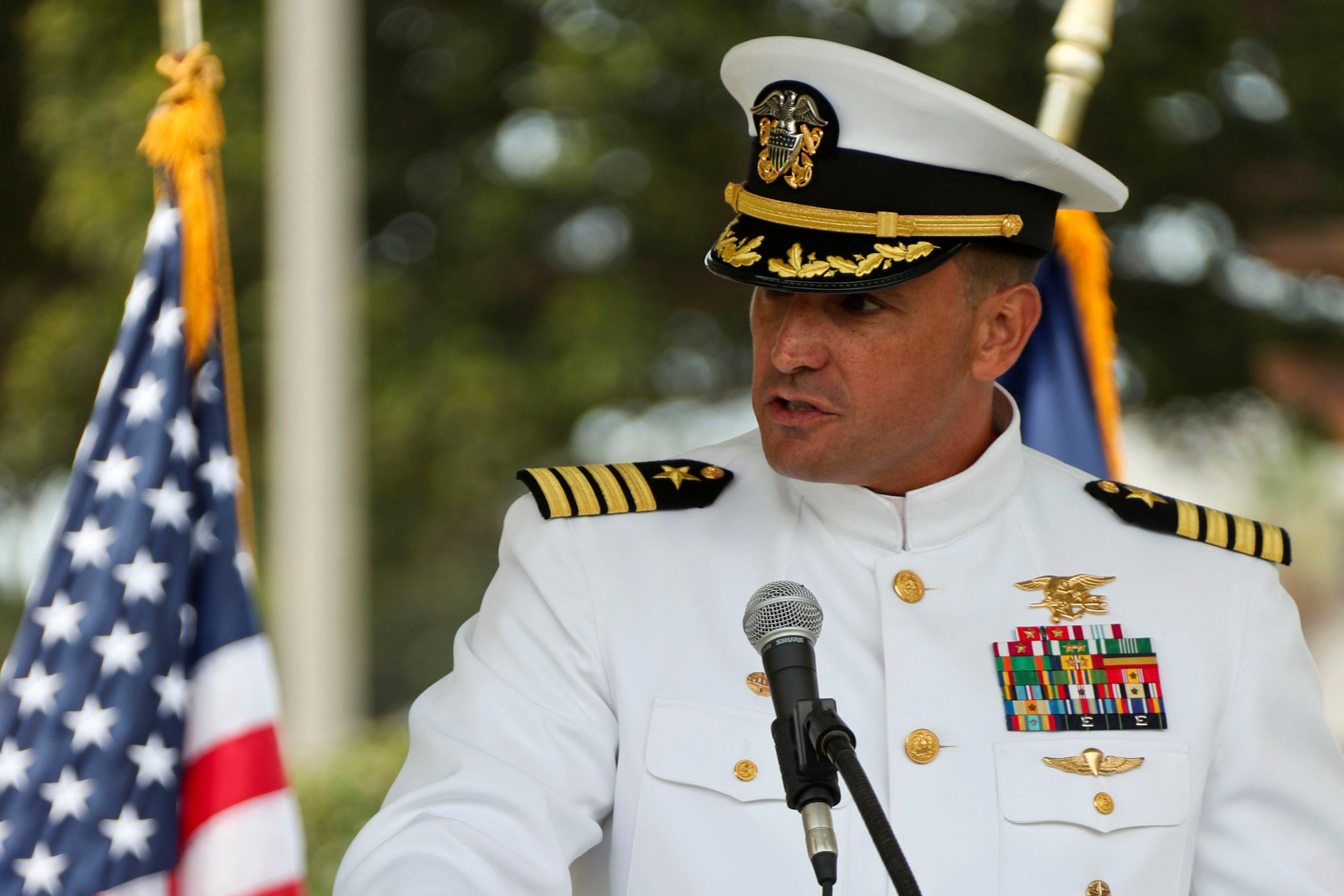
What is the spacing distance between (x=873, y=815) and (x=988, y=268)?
1033mm

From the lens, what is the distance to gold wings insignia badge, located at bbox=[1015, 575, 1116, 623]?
79.4 inches

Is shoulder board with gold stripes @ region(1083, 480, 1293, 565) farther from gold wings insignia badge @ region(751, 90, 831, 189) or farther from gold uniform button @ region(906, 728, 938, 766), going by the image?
gold wings insignia badge @ region(751, 90, 831, 189)

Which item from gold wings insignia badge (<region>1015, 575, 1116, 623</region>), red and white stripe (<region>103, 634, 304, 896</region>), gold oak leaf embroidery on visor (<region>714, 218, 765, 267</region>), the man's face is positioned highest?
gold oak leaf embroidery on visor (<region>714, 218, 765, 267</region>)

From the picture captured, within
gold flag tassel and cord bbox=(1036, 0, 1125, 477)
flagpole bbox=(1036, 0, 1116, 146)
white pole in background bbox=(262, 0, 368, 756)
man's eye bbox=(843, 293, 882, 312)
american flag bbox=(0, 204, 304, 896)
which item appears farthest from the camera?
white pole in background bbox=(262, 0, 368, 756)

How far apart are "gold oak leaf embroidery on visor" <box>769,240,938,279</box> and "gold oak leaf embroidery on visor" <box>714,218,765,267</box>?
38mm

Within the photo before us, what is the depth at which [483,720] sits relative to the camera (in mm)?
1788

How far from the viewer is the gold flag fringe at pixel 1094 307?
3.16 meters

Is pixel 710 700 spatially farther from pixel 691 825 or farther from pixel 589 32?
pixel 589 32

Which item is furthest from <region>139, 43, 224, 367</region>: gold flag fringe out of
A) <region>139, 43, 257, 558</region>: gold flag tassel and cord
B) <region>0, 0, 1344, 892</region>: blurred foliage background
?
<region>0, 0, 1344, 892</region>: blurred foliage background

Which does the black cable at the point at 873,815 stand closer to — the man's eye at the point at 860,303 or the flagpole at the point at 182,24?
the man's eye at the point at 860,303

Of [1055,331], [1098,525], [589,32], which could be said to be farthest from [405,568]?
[1098,525]

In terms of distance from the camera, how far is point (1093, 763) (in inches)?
74.5

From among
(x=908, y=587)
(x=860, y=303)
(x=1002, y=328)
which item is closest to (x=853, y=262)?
(x=860, y=303)

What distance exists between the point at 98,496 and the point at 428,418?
14.7ft
